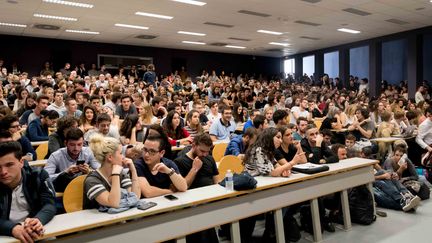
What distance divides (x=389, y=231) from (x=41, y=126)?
469cm

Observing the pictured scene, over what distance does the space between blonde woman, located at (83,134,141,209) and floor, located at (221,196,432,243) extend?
144 cm

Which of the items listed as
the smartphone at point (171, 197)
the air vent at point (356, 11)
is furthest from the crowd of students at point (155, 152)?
the air vent at point (356, 11)

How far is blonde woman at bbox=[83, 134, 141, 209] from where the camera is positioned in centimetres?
233

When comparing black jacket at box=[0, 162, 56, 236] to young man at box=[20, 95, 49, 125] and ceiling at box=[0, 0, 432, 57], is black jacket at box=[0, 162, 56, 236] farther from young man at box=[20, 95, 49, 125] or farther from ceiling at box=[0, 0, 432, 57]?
ceiling at box=[0, 0, 432, 57]

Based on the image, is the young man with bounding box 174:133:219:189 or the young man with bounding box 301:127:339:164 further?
the young man with bounding box 301:127:339:164

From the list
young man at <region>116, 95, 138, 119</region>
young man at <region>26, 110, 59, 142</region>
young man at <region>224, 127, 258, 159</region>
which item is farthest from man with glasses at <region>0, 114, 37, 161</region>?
young man at <region>224, 127, 258, 159</region>

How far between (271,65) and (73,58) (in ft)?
38.5

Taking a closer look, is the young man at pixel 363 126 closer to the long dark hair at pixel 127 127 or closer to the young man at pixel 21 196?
the long dark hair at pixel 127 127

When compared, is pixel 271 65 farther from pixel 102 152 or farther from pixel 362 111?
pixel 102 152

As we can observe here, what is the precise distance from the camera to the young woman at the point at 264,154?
344 cm

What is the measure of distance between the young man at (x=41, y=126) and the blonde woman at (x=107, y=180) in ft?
8.92

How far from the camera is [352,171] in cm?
384

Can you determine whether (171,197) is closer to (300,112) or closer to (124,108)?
(124,108)

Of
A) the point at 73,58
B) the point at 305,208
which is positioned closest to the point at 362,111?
the point at 305,208
